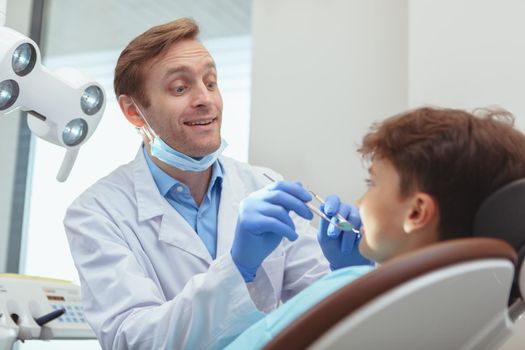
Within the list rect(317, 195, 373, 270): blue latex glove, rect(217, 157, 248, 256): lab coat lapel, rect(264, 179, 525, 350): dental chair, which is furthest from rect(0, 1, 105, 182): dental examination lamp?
rect(264, 179, 525, 350): dental chair

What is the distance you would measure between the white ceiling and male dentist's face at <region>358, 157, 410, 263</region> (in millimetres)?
2145

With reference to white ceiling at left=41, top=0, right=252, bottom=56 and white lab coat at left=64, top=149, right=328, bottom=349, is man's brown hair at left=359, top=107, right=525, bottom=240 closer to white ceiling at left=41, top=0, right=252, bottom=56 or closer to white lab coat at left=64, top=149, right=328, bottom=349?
white lab coat at left=64, top=149, right=328, bottom=349

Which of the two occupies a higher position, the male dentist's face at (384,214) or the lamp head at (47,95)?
the lamp head at (47,95)

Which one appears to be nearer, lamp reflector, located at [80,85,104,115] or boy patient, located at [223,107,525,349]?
boy patient, located at [223,107,525,349]

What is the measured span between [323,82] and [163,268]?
39.5 inches

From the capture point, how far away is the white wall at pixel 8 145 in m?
3.20

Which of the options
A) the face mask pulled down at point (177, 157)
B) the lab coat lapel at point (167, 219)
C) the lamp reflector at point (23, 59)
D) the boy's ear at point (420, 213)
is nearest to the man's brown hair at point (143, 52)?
the face mask pulled down at point (177, 157)

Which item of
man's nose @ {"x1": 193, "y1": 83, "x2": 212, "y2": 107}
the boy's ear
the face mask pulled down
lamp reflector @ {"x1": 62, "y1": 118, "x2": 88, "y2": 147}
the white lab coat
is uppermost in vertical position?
man's nose @ {"x1": 193, "y1": 83, "x2": 212, "y2": 107}

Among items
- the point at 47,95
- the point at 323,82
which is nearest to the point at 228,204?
the point at 47,95

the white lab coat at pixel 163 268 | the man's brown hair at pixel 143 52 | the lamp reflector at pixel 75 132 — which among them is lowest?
the white lab coat at pixel 163 268

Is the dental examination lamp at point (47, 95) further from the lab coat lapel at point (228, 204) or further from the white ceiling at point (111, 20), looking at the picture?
the white ceiling at point (111, 20)

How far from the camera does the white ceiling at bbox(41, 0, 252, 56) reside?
3221 mm

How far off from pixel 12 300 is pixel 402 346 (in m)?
1.57

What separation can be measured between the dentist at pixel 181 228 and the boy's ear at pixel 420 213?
1.18ft
